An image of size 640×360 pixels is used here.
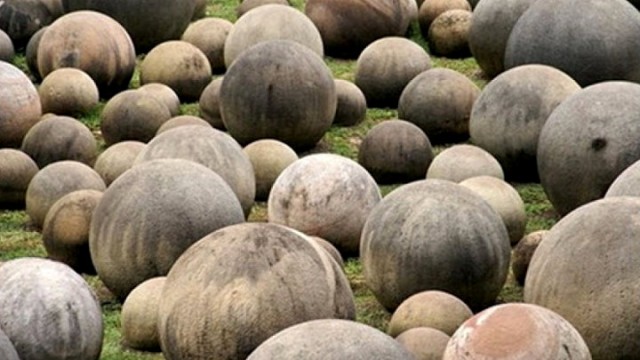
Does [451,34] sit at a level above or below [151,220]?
below

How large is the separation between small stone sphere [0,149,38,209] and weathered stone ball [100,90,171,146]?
1.78 meters

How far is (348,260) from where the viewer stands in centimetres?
1623

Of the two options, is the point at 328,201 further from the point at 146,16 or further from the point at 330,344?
the point at 146,16

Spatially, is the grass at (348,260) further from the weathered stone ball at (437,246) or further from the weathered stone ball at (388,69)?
the weathered stone ball at (437,246)

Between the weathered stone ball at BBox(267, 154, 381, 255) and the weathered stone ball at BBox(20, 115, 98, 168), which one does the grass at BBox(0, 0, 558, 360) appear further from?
the weathered stone ball at BBox(20, 115, 98, 168)

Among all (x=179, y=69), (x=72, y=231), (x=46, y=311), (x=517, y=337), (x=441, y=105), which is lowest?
(x=179, y=69)

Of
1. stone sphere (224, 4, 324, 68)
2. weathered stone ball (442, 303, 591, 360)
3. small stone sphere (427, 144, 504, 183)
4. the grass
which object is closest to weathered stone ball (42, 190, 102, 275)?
the grass

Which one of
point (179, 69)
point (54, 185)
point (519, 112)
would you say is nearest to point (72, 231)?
point (54, 185)

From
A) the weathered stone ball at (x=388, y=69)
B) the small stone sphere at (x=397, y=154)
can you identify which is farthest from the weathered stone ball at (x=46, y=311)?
the weathered stone ball at (x=388, y=69)

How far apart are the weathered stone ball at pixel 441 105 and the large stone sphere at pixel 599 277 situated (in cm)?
686

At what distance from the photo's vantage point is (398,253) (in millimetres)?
14375

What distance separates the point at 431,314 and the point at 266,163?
5.11 metres

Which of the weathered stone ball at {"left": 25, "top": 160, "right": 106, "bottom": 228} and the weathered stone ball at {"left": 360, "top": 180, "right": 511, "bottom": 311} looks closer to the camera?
the weathered stone ball at {"left": 360, "top": 180, "right": 511, "bottom": 311}

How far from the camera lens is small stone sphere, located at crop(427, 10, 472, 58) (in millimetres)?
23688
